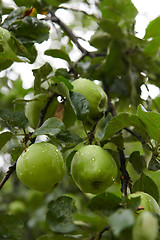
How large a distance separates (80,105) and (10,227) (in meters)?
0.37

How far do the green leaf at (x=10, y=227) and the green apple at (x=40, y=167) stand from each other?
10 centimetres

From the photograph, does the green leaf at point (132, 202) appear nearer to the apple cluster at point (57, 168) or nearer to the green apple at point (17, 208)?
the apple cluster at point (57, 168)

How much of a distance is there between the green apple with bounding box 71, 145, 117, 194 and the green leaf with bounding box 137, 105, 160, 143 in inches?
5.3

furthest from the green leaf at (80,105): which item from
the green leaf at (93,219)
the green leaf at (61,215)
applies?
the green leaf at (93,219)

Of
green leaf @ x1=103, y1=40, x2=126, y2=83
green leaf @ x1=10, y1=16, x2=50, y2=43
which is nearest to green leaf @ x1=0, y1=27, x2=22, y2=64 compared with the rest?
green leaf @ x1=10, y1=16, x2=50, y2=43

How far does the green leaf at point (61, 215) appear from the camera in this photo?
72 centimetres

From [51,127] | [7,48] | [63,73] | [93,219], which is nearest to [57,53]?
[63,73]

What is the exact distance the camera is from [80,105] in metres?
0.99

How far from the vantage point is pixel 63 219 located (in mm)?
740

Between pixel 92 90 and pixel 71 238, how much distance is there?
48 centimetres

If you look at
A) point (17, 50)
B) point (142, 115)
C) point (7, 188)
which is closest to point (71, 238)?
point (142, 115)

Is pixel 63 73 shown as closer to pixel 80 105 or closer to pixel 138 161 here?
pixel 80 105

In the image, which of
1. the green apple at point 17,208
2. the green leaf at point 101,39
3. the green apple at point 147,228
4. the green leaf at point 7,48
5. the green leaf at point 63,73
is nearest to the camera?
the green apple at point 147,228

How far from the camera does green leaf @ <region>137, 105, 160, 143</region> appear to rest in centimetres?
88
